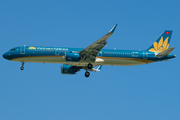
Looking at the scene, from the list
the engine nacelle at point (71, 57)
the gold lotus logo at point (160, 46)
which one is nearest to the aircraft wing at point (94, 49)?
the engine nacelle at point (71, 57)

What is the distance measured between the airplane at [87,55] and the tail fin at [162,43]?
1.42 m

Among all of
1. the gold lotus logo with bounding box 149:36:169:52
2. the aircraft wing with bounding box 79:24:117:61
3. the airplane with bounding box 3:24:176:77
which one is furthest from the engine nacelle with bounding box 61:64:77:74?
the gold lotus logo with bounding box 149:36:169:52

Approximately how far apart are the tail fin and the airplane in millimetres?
1425

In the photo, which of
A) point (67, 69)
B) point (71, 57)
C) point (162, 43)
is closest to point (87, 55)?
point (71, 57)

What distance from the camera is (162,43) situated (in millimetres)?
62500

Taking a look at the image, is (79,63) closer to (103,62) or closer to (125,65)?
(103,62)

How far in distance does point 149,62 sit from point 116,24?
14255 millimetres

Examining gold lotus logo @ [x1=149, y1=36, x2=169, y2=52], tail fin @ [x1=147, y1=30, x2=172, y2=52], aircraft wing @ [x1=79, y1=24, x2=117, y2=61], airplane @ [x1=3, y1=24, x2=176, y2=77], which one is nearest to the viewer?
aircraft wing @ [x1=79, y1=24, x2=117, y2=61]

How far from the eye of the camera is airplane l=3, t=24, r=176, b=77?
54.4m

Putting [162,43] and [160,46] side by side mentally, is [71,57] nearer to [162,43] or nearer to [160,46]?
[160,46]

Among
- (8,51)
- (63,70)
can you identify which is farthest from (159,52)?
(8,51)

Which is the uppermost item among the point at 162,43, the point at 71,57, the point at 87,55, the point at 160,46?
the point at 162,43

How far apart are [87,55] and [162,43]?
1672 cm

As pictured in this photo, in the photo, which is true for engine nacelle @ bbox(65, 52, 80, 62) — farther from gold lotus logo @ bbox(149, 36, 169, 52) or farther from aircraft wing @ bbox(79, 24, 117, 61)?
gold lotus logo @ bbox(149, 36, 169, 52)
